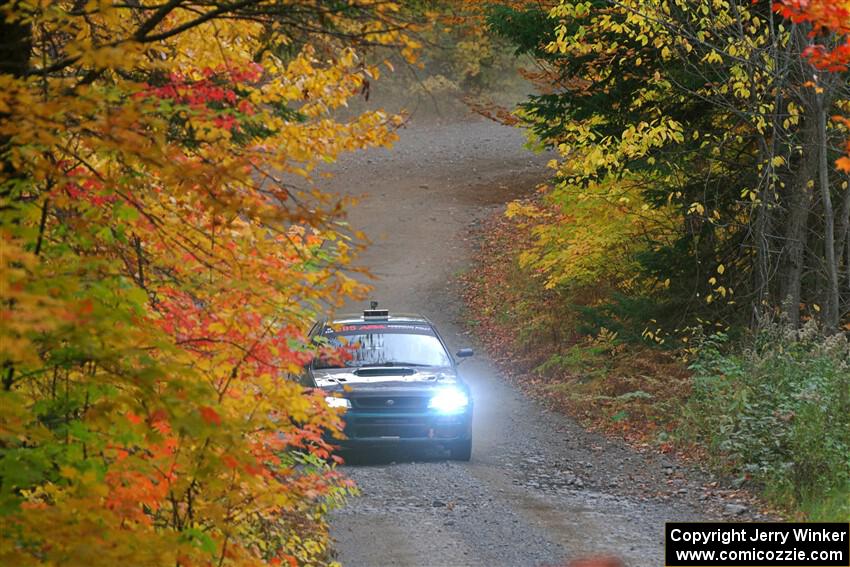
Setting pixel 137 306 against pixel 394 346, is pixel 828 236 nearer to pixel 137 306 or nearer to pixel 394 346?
pixel 394 346

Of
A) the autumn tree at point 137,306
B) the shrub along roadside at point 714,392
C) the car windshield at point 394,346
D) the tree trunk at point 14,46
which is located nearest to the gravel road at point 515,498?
the shrub along roadside at point 714,392

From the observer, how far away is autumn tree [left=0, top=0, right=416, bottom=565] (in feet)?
13.4

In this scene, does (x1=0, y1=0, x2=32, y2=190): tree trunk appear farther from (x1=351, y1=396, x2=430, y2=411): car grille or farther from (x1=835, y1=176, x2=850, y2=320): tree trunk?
(x1=835, y1=176, x2=850, y2=320): tree trunk

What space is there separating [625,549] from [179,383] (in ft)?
18.8

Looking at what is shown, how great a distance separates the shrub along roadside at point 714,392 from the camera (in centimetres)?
1026

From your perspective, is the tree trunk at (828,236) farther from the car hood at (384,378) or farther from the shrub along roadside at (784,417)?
the car hood at (384,378)

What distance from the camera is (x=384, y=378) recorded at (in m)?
12.2

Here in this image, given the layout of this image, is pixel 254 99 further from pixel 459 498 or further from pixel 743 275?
pixel 743 275

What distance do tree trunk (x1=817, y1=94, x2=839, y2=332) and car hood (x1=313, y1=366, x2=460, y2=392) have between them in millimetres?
5220

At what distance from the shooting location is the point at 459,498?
10.6 meters

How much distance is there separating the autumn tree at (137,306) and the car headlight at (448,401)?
15.4 feet

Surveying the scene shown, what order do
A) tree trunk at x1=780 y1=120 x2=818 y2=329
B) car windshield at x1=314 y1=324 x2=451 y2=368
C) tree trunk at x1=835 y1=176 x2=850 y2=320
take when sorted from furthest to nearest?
1. tree trunk at x1=780 y1=120 x2=818 y2=329
2. tree trunk at x1=835 y1=176 x2=850 y2=320
3. car windshield at x1=314 y1=324 x2=451 y2=368

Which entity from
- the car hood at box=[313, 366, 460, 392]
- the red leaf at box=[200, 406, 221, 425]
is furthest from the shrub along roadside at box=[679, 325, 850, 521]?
the red leaf at box=[200, 406, 221, 425]

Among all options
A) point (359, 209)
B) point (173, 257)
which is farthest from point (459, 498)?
point (359, 209)
